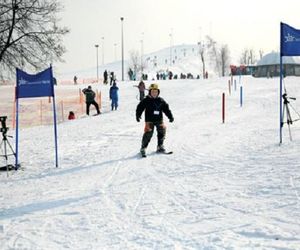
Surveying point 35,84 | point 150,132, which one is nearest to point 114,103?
point 150,132

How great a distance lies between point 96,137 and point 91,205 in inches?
343

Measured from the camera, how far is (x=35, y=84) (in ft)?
36.4

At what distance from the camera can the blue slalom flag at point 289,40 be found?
11.4m

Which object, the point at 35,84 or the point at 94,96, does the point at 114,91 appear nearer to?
the point at 94,96

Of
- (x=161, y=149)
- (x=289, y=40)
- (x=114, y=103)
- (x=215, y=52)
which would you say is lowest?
(x=161, y=149)

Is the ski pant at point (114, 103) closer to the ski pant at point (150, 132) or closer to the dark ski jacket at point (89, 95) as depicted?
the dark ski jacket at point (89, 95)

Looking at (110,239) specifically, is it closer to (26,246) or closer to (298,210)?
(26,246)

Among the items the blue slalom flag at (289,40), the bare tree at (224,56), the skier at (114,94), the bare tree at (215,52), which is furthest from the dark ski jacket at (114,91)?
the bare tree at (215,52)

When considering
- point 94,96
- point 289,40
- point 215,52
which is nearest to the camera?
point 289,40

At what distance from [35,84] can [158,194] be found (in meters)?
4.65

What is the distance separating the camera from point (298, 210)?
673 cm

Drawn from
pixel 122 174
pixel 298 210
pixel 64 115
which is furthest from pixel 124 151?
pixel 64 115

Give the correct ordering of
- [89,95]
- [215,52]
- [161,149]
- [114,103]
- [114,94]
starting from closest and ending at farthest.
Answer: [161,149] < [89,95] < [114,94] < [114,103] < [215,52]

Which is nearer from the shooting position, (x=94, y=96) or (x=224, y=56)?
(x=94, y=96)
